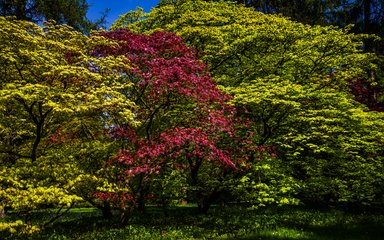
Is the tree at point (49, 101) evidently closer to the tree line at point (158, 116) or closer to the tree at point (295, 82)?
the tree line at point (158, 116)

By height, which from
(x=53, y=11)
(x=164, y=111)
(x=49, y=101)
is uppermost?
(x=53, y=11)

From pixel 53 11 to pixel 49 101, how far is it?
3552 centimetres

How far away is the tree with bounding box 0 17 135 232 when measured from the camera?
455 inches

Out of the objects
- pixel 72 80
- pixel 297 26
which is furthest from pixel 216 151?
pixel 297 26

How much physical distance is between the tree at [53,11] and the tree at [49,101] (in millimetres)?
24557

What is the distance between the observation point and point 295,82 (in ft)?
72.3

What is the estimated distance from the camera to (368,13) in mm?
36906

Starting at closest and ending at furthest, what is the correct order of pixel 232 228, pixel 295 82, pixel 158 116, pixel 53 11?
1. pixel 232 228
2. pixel 158 116
3. pixel 295 82
4. pixel 53 11

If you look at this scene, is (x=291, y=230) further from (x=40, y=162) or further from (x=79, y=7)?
(x=79, y=7)

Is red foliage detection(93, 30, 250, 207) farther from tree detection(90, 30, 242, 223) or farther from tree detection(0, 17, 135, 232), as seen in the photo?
tree detection(0, 17, 135, 232)

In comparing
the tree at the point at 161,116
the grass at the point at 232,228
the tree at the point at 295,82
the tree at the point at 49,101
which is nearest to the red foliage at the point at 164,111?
the tree at the point at 161,116

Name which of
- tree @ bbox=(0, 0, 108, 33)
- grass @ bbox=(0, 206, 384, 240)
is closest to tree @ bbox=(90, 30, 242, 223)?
grass @ bbox=(0, 206, 384, 240)

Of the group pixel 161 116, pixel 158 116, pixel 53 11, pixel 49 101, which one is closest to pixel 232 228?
pixel 161 116

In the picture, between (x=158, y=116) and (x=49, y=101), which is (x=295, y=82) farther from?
(x=49, y=101)
